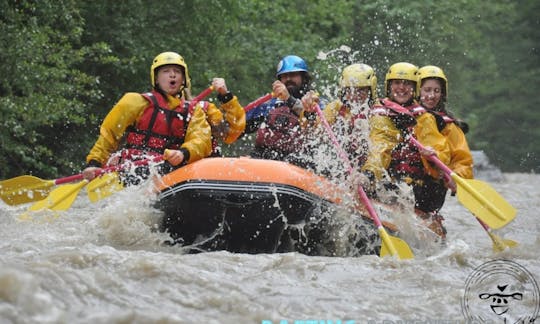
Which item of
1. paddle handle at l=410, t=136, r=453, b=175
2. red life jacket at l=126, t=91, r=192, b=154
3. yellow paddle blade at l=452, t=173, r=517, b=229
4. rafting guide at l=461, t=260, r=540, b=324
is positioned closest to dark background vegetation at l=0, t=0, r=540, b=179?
paddle handle at l=410, t=136, r=453, b=175

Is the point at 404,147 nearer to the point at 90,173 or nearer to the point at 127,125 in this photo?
the point at 127,125

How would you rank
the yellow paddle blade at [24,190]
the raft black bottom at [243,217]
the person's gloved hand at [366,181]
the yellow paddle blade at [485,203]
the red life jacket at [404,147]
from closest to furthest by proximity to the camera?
the raft black bottom at [243,217], the yellow paddle blade at [485,203], the person's gloved hand at [366,181], the red life jacket at [404,147], the yellow paddle blade at [24,190]

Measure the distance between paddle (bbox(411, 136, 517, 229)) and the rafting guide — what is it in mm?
505

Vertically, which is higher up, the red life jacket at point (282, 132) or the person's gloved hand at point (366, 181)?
the red life jacket at point (282, 132)

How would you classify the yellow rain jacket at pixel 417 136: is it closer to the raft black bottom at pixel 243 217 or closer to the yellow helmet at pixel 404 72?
the yellow helmet at pixel 404 72

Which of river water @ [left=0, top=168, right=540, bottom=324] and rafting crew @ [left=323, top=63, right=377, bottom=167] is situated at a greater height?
rafting crew @ [left=323, top=63, right=377, bottom=167]

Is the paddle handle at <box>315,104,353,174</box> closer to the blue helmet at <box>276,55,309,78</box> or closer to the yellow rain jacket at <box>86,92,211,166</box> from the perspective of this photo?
the blue helmet at <box>276,55,309,78</box>

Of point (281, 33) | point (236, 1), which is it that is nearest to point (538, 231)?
point (236, 1)

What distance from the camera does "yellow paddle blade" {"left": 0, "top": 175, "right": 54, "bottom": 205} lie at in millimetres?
7555

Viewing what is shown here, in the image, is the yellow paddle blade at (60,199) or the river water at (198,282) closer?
the river water at (198,282)

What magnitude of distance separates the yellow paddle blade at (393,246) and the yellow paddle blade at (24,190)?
2.97 m

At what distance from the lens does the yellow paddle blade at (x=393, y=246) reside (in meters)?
6.25

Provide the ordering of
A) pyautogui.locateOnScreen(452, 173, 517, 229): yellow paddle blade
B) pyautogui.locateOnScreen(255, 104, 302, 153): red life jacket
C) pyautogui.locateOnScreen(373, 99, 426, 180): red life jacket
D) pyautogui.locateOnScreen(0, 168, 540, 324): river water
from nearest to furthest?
1. pyautogui.locateOnScreen(0, 168, 540, 324): river water
2. pyautogui.locateOnScreen(452, 173, 517, 229): yellow paddle blade
3. pyautogui.locateOnScreen(373, 99, 426, 180): red life jacket
4. pyautogui.locateOnScreen(255, 104, 302, 153): red life jacket

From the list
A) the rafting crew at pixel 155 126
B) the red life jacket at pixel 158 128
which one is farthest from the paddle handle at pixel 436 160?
the red life jacket at pixel 158 128
